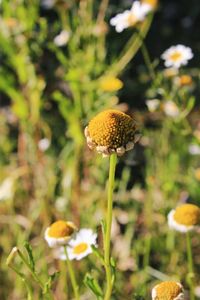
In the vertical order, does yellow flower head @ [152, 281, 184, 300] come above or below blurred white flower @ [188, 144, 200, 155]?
below

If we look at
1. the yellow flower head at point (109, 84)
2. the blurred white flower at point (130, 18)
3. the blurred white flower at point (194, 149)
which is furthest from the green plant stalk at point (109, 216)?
the blurred white flower at point (194, 149)

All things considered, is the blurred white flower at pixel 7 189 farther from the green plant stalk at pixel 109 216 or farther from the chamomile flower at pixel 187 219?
the green plant stalk at pixel 109 216

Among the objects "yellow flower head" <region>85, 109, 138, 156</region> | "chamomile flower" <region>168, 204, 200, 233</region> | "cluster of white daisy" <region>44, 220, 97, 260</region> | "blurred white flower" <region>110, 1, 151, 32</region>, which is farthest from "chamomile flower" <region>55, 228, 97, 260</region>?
"blurred white flower" <region>110, 1, 151, 32</region>

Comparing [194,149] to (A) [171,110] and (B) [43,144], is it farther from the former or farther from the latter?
(B) [43,144]

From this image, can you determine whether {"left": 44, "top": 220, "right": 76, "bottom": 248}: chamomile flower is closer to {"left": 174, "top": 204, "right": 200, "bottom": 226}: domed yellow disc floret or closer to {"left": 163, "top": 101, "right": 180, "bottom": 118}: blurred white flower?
{"left": 174, "top": 204, "right": 200, "bottom": 226}: domed yellow disc floret

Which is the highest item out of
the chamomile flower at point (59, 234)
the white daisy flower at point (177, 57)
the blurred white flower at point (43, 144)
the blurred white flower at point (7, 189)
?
the white daisy flower at point (177, 57)

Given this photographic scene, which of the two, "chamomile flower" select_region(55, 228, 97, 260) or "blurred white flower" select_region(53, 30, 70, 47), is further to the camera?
"blurred white flower" select_region(53, 30, 70, 47)

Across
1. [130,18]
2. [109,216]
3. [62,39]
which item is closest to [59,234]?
[109,216]
